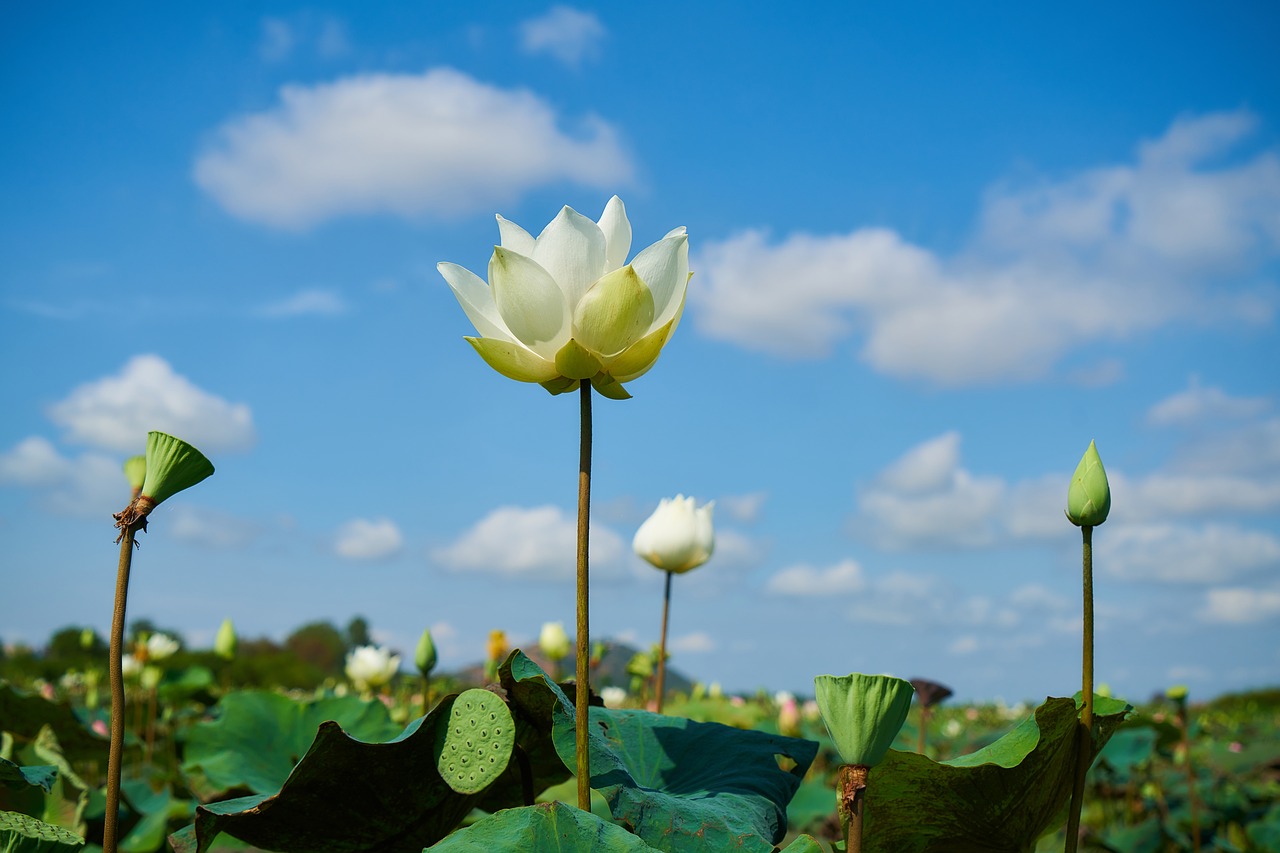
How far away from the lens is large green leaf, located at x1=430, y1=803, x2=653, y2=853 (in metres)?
0.93

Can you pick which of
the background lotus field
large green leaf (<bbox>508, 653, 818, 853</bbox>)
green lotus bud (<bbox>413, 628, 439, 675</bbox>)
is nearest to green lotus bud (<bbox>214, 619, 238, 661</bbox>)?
the background lotus field

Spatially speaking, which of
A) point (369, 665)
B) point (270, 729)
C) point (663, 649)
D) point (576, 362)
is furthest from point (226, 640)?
Answer: point (576, 362)

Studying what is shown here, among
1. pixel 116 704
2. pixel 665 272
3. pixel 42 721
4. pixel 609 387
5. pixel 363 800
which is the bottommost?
pixel 42 721

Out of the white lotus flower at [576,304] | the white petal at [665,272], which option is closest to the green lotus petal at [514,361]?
the white lotus flower at [576,304]

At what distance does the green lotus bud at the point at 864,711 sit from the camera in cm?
95

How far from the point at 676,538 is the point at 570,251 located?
1220 millimetres

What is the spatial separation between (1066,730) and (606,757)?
56cm

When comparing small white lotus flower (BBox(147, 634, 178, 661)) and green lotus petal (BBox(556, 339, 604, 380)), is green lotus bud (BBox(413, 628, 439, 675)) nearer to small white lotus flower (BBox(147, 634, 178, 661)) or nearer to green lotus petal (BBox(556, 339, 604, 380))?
green lotus petal (BBox(556, 339, 604, 380))

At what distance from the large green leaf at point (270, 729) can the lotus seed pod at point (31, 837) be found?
3.62 feet

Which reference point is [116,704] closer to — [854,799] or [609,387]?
[609,387]

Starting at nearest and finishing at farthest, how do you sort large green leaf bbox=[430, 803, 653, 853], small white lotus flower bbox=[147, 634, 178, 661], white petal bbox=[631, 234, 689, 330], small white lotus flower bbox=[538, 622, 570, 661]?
large green leaf bbox=[430, 803, 653, 853] < white petal bbox=[631, 234, 689, 330] < small white lotus flower bbox=[538, 622, 570, 661] < small white lotus flower bbox=[147, 634, 178, 661]

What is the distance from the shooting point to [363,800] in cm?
125

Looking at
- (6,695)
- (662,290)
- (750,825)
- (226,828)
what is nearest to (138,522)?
(226,828)

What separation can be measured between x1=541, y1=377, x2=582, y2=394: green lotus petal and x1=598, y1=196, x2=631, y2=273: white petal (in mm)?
145
